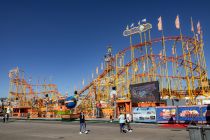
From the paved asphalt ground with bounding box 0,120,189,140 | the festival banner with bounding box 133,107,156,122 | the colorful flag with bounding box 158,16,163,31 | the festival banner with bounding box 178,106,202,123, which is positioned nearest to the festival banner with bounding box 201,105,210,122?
the festival banner with bounding box 178,106,202,123

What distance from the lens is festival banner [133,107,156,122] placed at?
26.7 m

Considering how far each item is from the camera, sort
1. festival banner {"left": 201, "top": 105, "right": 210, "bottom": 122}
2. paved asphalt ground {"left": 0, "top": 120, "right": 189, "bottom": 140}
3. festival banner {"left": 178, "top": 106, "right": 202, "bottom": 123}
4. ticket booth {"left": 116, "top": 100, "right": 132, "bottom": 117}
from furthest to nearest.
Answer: ticket booth {"left": 116, "top": 100, "right": 132, "bottom": 117}
festival banner {"left": 178, "top": 106, "right": 202, "bottom": 123}
festival banner {"left": 201, "top": 105, "right": 210, "bottom": 122}
paved asphalt ground {"left": 0, "top": 120, "right": 189, "bottom": 140}

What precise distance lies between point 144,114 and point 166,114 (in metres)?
3.69

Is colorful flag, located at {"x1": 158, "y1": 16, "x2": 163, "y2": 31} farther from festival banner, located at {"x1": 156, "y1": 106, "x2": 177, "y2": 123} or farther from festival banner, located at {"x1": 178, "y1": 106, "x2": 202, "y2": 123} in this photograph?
festival banner, located at {"x1": 178, "y1": 106, "x2": 202, "y2": 123}

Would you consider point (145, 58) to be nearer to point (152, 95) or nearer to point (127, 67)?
point (127, 67)

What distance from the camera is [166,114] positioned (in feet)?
81.3

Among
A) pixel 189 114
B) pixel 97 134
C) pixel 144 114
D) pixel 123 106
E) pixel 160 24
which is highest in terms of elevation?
pixel 160 24

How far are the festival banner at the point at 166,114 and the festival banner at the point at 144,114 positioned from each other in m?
0.98

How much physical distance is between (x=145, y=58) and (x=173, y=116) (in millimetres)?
23502

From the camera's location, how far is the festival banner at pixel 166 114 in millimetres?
24031

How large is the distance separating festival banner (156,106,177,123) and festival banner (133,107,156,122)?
0.98m

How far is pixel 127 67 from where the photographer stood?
47.8m

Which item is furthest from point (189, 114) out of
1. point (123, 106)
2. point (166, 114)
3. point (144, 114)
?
point (123, 106)

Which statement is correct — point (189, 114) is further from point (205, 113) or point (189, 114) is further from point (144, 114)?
point (144, 114)
